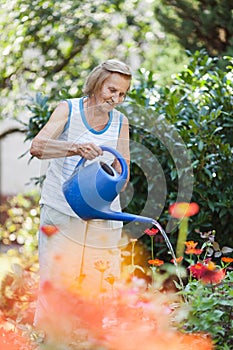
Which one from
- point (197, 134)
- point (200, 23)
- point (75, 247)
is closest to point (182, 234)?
point (197, 134)

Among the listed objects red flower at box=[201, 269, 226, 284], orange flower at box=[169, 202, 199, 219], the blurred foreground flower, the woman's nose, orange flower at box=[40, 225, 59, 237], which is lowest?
orange flower at box=[169, 202, 199, 219]

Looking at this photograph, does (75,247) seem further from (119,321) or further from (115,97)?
(119,321)

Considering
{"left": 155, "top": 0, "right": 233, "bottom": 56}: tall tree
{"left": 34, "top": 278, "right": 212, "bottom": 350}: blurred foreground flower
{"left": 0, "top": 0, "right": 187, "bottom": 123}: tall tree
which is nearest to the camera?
{"left": 34, "top": 278, "right": 212, "bottom": 350}: blurred foreground flower

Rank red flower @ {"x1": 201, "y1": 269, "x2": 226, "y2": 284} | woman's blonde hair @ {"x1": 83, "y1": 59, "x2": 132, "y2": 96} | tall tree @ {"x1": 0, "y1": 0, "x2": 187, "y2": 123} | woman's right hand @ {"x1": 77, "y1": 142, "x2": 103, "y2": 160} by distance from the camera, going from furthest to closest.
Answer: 1. tall tree @ {"x1": 0, "y1": 0, "x2": 187, "y2": 123}
2. woman's blonde hair @ {"x1": 83, "y1": 59, "x2": 132, "y2": 96}
3. woman's right hand @ {"x1": 77, "y1": 142, "x2": 103, "y2": 160}
4. red flower @ {"x1": 201, "y1": 269, "x2": 226, "y2": 284}

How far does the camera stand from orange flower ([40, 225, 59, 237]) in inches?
120

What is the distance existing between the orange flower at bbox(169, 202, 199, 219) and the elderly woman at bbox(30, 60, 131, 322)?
89cm

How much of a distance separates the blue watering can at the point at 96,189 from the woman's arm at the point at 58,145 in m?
0.08

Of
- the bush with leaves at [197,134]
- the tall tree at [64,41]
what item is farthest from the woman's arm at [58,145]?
the tall tree at [64,41]

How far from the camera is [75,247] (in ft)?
10.3

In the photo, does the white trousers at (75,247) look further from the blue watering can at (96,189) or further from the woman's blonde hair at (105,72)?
the woman's blonde hair at (105,72)

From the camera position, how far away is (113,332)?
85.0 inches

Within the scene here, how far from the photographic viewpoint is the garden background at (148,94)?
13.4 feet

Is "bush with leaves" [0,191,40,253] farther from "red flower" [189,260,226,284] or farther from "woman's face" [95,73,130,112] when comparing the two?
"red flower" [189,260,226,284]

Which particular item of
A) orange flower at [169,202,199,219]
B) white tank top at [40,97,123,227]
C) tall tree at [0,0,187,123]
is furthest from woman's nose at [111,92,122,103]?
tall tree at [0,0,187,123]
